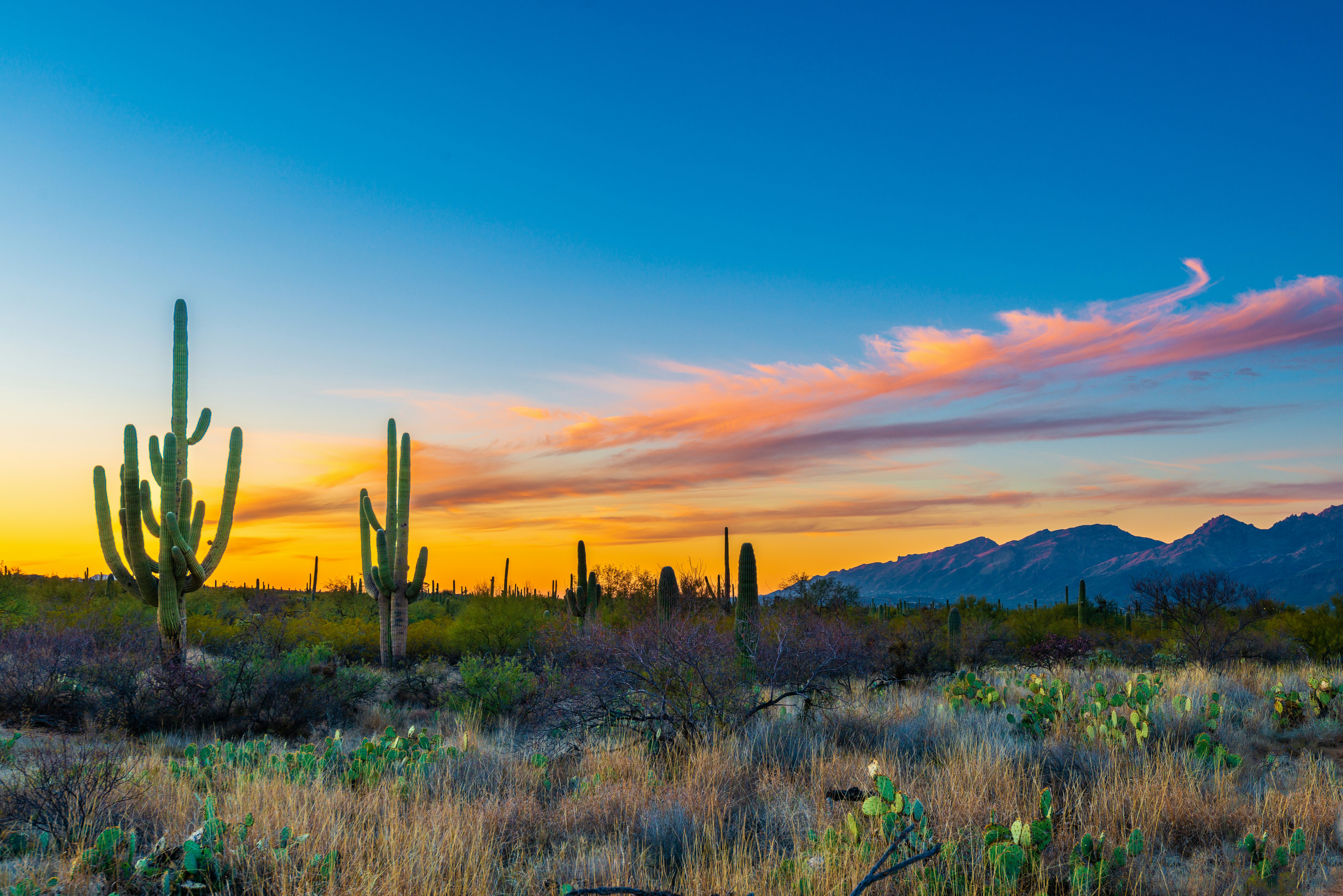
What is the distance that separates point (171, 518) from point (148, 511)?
1002mm

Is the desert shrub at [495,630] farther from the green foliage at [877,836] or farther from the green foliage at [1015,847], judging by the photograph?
the green foliage at [1015,847]

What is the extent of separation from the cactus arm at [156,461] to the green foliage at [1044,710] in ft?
49.2

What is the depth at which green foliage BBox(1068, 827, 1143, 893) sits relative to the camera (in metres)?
4.92

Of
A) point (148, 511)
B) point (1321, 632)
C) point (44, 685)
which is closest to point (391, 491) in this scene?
point (148, 511)

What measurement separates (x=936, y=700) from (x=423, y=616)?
24.0 metres

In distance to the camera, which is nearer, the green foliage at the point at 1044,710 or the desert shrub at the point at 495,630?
the green foliage at the point at 1044,710

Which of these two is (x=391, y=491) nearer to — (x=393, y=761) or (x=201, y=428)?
(x=201, y=428)

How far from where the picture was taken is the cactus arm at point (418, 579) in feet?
72.7

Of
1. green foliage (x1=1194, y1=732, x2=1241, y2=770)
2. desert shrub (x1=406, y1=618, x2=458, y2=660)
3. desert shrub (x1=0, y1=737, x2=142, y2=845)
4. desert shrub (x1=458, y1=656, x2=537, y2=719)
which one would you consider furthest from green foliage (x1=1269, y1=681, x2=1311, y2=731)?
desert shrub (x1=406, y1=618, x2=458, y2=660)

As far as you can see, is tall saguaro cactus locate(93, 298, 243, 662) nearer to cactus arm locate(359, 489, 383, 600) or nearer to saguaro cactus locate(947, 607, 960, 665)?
cactus arm locate(359, 489, 383, 600)

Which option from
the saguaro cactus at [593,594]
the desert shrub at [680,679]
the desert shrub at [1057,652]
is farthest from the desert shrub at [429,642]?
the desert shrub at [1057,652]

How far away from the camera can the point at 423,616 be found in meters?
32.3

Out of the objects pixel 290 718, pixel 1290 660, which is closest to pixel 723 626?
pixel 290 718

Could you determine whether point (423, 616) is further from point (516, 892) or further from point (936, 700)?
point (516, 892)
